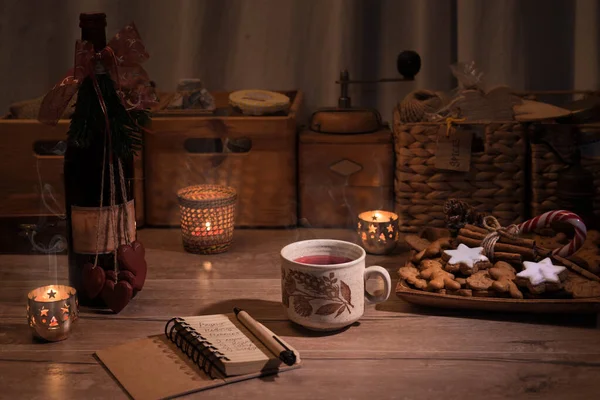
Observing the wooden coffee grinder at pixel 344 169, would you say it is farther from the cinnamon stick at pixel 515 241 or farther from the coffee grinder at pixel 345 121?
the cinnamon stick at pixel 515 241

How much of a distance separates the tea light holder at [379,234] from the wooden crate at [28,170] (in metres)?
0.38

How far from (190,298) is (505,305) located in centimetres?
39

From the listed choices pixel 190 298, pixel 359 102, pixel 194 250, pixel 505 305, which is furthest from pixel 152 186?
pixel 505 305

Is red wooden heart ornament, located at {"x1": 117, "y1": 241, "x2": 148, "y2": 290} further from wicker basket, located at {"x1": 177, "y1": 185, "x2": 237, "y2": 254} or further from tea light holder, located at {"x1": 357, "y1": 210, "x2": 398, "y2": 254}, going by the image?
tea light holder, located at {"x1": 357, "y1": 210, "x2": 398, "y2": 254}

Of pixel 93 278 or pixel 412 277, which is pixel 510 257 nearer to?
pixel 412 277

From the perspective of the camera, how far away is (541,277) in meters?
0.95

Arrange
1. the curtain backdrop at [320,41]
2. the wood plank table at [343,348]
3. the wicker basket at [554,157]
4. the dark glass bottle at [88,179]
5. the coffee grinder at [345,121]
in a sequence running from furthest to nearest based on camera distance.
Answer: the curtain backdrop at [320,41]
the coffee grinder at [345,121]
the wicker basket at [554,157]
the dark glass bottle at [88,179]
the wood plank table at [343,348]

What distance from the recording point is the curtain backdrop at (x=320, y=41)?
1535 millimetres

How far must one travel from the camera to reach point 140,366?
2.72 feet

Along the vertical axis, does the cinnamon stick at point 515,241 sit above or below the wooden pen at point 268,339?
above

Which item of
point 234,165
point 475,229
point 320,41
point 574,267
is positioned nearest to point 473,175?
point 475,229

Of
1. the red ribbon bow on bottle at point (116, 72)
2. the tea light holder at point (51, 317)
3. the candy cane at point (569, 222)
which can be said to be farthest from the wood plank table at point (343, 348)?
the red ribbon bow on bottle at point (116, 72)

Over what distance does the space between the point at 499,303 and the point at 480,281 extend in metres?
0.04

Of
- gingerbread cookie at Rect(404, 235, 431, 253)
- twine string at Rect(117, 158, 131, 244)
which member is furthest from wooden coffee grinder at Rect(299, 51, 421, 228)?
twine string at Rect(117, 158, 131, 244)
